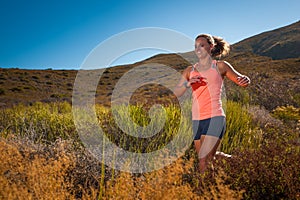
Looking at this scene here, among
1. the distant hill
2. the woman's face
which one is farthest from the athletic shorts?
the distant hill

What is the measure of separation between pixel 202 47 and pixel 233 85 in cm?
1023

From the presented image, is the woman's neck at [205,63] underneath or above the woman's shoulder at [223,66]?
above

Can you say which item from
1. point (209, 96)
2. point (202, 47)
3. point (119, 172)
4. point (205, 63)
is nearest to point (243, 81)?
point (209, 96)

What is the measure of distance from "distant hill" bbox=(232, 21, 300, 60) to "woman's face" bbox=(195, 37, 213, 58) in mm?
68088

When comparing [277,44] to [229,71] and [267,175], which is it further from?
[267,175]

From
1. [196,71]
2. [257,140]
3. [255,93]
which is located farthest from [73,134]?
[255,93]

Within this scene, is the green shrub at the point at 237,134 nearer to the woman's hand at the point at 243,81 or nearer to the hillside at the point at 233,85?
the hillside at the point at 233,85

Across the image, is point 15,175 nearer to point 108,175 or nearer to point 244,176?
point 108,175

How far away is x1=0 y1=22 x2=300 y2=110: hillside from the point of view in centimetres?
1278

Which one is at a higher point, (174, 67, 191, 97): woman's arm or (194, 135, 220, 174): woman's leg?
(174, 67, 191, 97): woman's arm

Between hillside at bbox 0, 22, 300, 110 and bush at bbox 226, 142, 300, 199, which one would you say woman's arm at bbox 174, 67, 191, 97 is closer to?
hillside at bbox 0, 22, 300, 110

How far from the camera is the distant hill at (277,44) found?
69562 millimetres

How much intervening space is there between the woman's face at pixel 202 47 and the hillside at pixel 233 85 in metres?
0.59

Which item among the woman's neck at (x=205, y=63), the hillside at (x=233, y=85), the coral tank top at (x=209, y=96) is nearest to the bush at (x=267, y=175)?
the coral tank top at (x=209, y=96)
